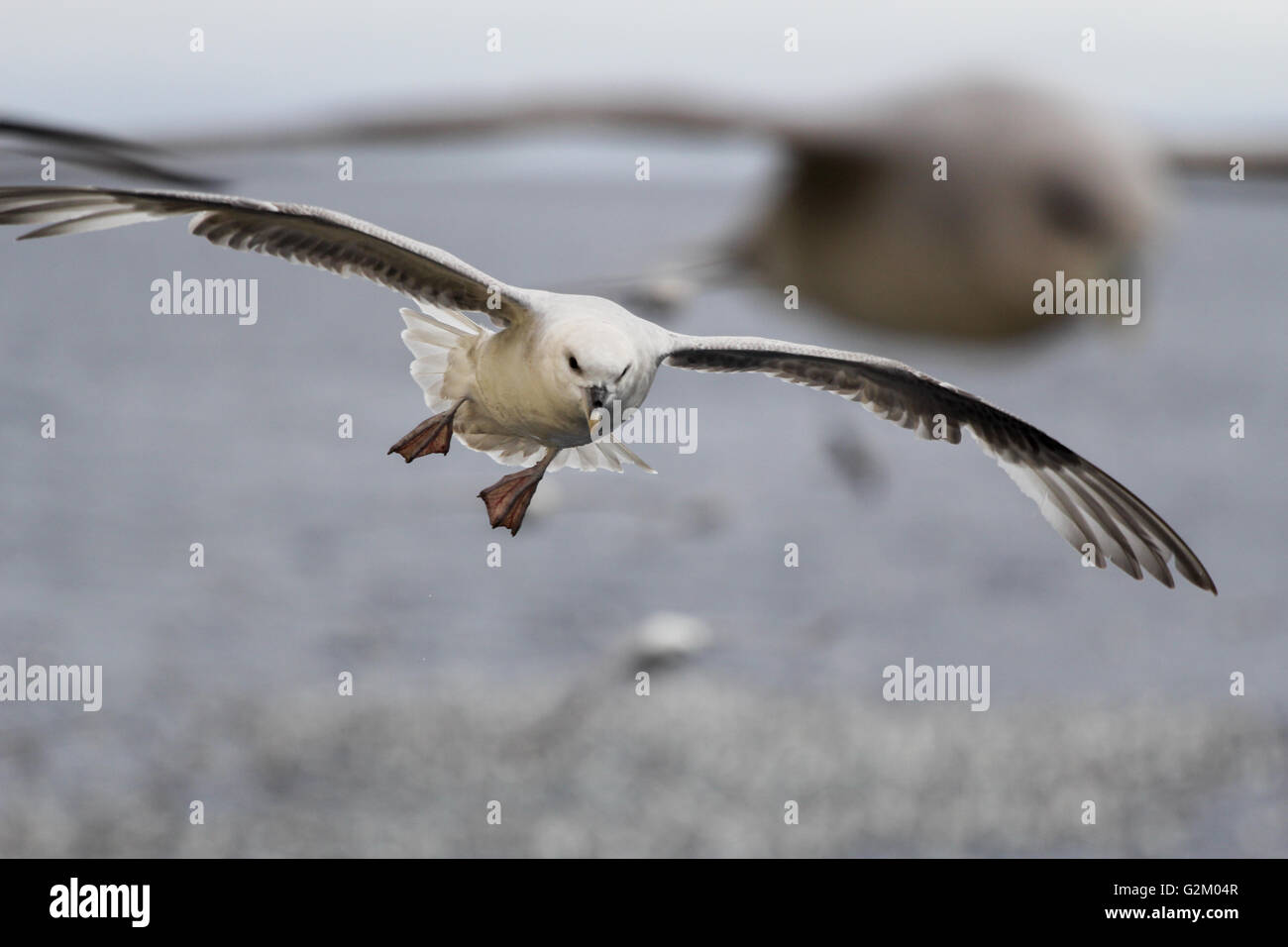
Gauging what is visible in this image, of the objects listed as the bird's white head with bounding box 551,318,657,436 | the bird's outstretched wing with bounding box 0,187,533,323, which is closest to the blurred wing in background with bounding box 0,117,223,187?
the bird's outstretched wing with bounding box 0,187,533,323

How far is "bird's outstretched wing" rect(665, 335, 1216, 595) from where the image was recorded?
10.9 feet

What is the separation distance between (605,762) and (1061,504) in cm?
2618

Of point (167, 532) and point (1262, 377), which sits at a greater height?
point (1262, 377)

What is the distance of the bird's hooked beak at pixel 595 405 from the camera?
2.50 meters

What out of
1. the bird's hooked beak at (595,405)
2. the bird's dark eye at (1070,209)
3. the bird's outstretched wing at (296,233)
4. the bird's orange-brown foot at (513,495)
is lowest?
the bird's orange-brown foot at (513,495)

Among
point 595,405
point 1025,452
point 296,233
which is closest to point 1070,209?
point 1025,452

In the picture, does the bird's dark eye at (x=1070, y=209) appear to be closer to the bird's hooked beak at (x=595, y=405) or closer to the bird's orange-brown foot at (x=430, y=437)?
the bird's orange-brown foot at (x=430, y=437)

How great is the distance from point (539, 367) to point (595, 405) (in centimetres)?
22

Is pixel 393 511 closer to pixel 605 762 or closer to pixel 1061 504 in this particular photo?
pixel 605 762

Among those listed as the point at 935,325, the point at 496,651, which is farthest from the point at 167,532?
the point at 935,325

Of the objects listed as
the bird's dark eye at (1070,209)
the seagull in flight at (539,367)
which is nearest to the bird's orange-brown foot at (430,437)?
the seagull in flight at (539,367)

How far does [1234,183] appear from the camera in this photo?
865 centimetres

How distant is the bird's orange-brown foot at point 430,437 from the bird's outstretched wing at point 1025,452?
0.58 m
